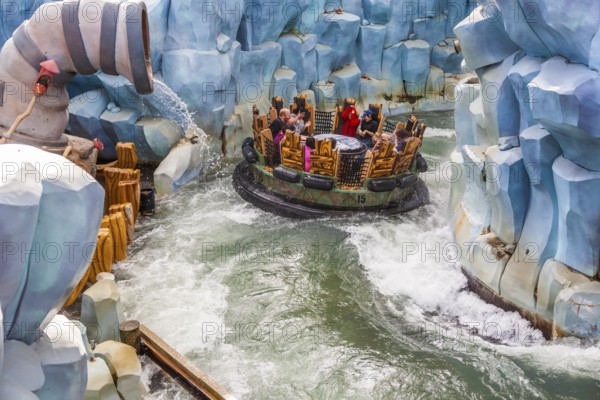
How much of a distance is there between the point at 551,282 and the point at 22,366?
4.49 m

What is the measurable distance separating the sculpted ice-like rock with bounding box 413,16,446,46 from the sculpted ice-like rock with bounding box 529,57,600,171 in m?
8.93

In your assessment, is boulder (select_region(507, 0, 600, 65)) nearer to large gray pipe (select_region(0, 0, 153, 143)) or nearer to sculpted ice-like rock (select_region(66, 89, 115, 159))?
large gray pipe (select_region(0, 0, 153, 143))

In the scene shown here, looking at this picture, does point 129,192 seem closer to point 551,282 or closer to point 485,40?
point 485,40

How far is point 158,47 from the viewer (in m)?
9.55

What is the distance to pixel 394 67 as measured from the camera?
13789mm

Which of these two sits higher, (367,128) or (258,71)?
(258,71)

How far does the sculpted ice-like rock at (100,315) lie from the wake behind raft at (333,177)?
3.57 meters

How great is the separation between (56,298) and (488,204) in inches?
195

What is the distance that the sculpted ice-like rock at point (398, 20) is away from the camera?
13.6 m

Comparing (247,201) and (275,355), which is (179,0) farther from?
(275,355)

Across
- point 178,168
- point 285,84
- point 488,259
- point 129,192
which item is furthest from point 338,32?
point 488,259

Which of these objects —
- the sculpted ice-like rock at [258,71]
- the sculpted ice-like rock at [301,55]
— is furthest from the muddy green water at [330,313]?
the sculpted ice-like rock at [301,55]

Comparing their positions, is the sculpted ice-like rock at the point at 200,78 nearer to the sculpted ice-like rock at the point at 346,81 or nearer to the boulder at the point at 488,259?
the sculpted ice-like rock at the point at 346,81

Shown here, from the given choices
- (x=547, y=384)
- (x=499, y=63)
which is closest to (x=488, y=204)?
(x=499, y=63)
